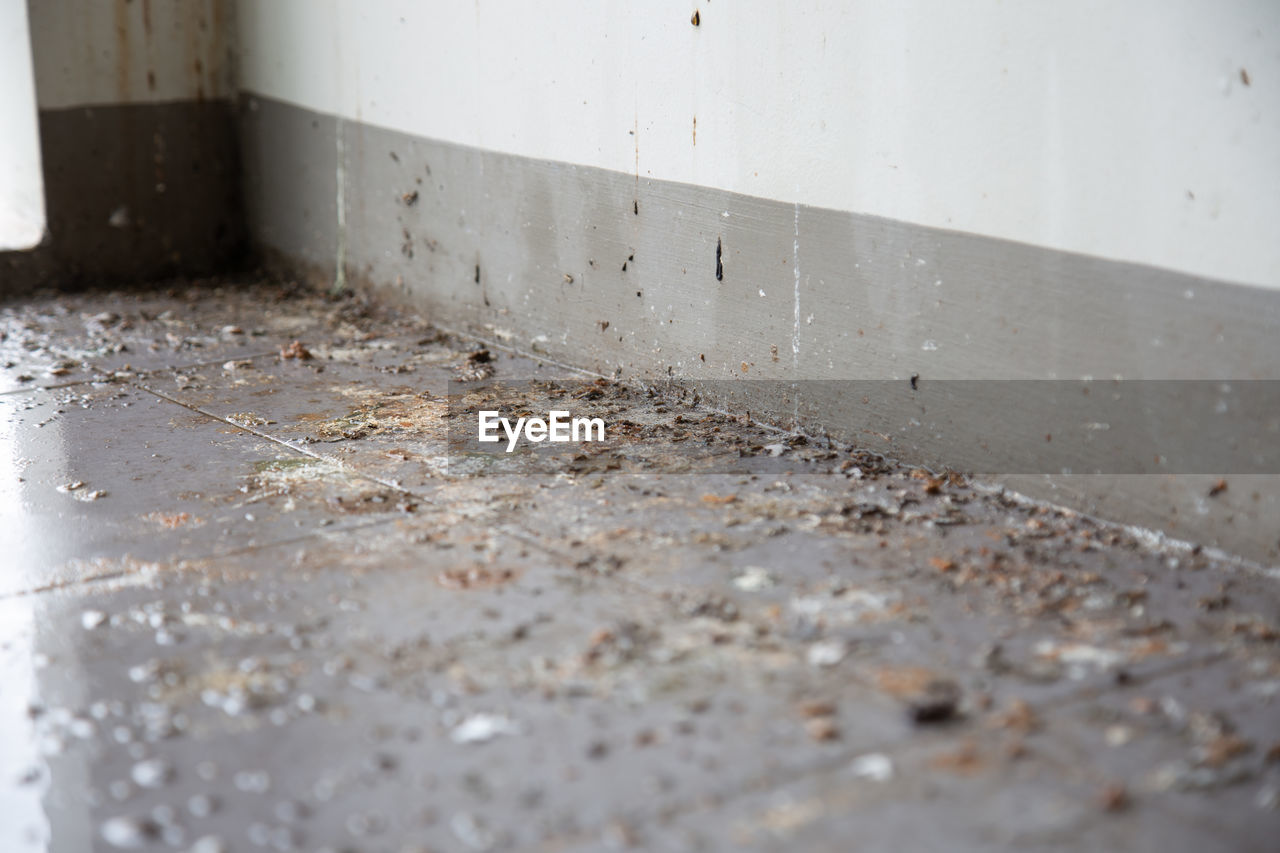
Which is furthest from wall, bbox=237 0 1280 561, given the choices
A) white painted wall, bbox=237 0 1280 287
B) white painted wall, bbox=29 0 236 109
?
white painted wall, bbox=29 0 236 109

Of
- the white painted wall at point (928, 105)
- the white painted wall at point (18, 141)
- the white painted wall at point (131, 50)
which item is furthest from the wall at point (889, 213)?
the white painted wall at point (18, 141)

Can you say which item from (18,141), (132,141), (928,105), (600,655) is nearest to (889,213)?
(928,105)

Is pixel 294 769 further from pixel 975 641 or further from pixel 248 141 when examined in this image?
pixel 248 141

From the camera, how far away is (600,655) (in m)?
2.35

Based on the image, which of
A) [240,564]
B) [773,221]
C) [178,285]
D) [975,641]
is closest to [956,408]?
[773,221]

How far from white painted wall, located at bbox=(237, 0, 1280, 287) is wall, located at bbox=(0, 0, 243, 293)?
1.64 metres

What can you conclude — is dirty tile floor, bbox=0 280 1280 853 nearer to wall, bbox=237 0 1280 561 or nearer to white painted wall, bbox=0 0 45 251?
wall, bbox=237 0 1280 561

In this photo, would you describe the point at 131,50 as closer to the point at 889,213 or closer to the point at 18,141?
the point at 18,141

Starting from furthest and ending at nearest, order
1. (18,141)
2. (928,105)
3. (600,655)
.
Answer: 1. (18,141)
2. (928,105)
3. (600,655)

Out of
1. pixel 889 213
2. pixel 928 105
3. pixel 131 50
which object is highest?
pixel 131 50

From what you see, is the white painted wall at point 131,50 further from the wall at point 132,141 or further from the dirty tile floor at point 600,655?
the dirty tile floor at point 600,655

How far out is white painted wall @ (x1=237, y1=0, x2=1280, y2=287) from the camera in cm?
262

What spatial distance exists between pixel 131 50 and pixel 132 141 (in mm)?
400

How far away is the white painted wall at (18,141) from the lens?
223 inches
